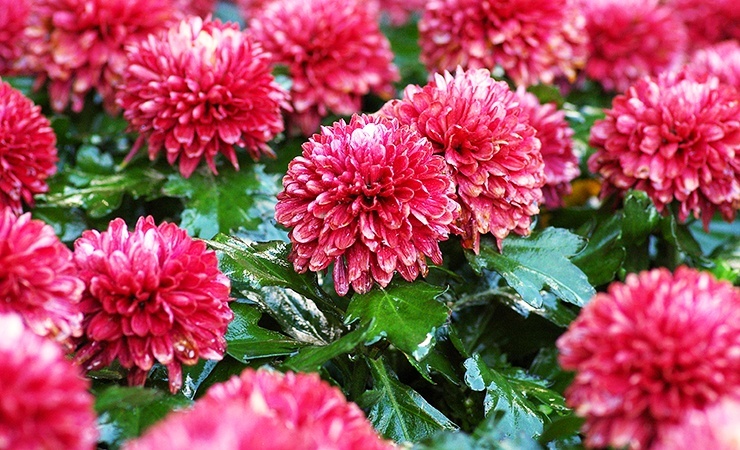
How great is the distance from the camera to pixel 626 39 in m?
1.71

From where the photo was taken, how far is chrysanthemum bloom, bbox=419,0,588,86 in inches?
57.4

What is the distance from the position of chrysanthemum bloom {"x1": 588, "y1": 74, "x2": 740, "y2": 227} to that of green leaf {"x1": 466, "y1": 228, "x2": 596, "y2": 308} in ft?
0.56

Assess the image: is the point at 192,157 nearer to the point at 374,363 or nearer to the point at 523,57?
the point at 374,363

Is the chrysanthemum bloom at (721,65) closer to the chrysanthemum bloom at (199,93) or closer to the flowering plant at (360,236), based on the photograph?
the flowering plant at (360,236)

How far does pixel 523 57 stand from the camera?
1.50 m

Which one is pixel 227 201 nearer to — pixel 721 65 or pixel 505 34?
pixel 505 34

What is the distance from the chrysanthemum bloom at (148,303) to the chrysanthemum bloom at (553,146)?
1.87ft

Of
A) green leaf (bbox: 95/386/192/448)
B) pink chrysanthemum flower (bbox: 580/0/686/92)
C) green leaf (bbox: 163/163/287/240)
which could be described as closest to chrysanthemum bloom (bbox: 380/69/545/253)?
green leaf (bbox: 163/163/287/240)

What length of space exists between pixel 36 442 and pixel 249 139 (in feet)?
2.38

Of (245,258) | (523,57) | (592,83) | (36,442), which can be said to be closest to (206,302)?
(245,258)

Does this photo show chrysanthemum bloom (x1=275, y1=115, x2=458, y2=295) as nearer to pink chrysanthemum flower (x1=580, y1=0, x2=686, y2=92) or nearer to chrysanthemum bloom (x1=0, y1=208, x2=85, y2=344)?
chrysanthemum bloom (x1=0, y1=208, x2=85, y2=344)

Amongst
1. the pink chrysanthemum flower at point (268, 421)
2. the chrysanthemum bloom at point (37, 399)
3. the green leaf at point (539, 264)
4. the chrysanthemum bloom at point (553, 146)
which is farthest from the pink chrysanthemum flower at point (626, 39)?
the chrysanthemum bloom at point (37, 399)

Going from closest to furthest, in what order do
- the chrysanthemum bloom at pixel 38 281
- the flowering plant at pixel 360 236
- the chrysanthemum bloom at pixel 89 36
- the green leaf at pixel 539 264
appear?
the flowering plant at pixel 360 236, the chrysanthemum bloom at pixel 38 281, the green leaf at pixel 539 264, the chrysanthemum bloom at pixel 89 36

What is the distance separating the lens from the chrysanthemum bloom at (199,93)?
1.23 meters
